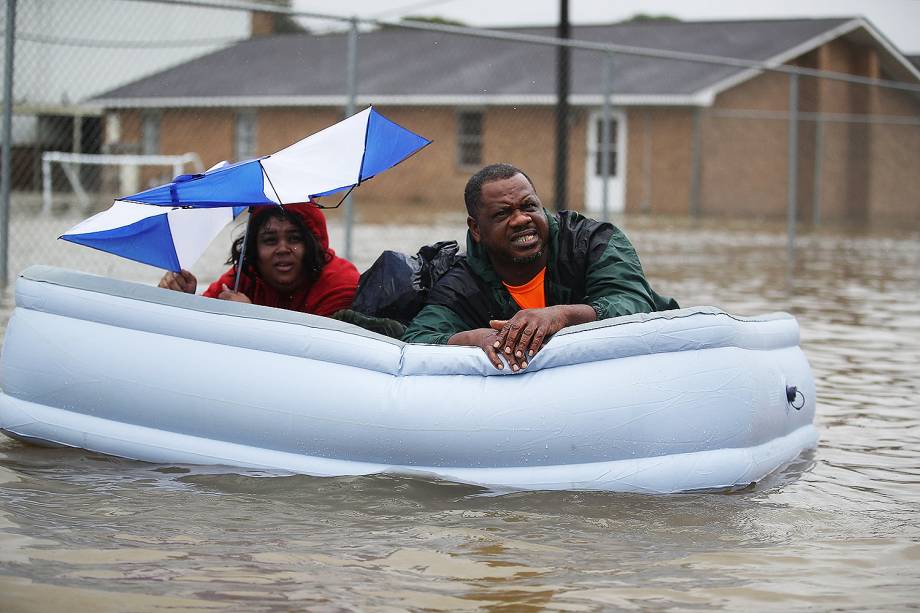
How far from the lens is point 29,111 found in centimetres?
996

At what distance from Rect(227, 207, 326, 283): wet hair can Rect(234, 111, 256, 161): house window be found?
14.2 m

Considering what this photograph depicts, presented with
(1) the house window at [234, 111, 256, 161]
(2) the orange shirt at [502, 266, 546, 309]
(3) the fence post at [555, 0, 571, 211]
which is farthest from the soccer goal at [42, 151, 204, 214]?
(2) the orange shirt at [502, 266, 546, 309]

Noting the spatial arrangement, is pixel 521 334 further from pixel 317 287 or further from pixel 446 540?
pixel 317 287

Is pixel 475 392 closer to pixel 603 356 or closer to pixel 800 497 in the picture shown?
pixel 603 356

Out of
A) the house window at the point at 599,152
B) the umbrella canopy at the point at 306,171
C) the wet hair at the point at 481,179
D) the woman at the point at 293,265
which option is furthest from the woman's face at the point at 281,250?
the house window at the point at 599,152

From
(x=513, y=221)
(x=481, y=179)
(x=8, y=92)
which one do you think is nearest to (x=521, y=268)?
(x=513, y=221)

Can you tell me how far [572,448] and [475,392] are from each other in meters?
0.39

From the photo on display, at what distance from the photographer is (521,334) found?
4328 mm

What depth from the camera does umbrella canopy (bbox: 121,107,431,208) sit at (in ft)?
15.5

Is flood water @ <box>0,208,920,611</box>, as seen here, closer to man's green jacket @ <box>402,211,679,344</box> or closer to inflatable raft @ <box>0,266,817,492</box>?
inflatable raft @ <box>0,266,817,492</box>

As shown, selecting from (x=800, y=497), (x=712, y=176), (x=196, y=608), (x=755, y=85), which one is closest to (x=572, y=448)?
(x=800, y=497)

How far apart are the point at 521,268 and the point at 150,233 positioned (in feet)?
5.24

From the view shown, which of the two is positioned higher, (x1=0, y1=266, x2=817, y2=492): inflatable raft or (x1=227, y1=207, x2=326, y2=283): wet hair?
(x1=227, y1=207, x2=326, y2=283): wet hair

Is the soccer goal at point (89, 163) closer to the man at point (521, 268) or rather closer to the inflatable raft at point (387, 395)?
the inflatable raft at point (387, 395)
